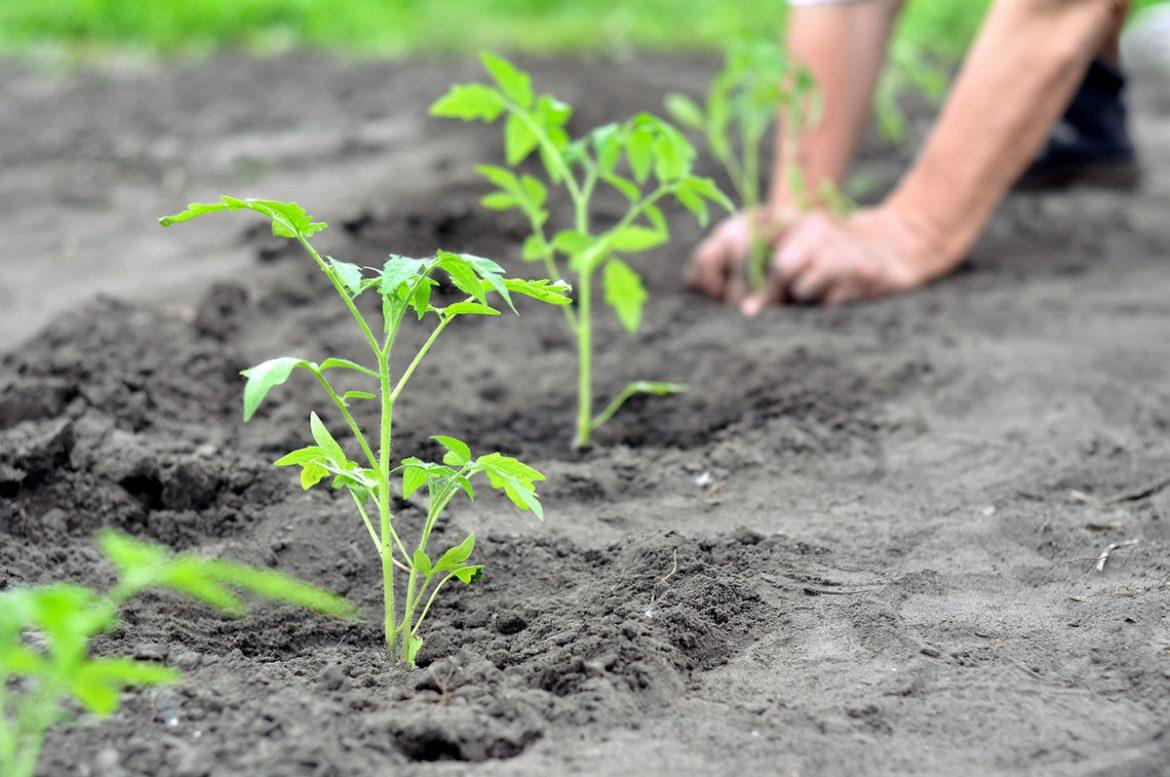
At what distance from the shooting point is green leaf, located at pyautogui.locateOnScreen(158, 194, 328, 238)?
144 cm

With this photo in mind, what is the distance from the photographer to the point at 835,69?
3717 millimetres

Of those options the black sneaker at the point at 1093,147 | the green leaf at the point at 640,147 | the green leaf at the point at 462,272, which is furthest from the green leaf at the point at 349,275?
the black sneaker at the point at 1093,147

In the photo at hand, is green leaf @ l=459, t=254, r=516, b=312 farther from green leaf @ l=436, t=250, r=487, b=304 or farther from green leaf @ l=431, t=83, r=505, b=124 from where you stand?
green leaf @ l=431, t=83, r=505, b=124

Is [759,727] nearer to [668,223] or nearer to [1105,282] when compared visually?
[1105,282]

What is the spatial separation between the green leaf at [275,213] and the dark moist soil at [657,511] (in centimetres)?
60

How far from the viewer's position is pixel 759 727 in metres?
1.56

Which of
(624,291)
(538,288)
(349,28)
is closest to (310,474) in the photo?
(538,288)

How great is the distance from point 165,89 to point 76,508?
3.94 metres

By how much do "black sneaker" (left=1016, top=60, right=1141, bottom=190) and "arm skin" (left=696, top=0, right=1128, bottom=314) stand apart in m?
0.88

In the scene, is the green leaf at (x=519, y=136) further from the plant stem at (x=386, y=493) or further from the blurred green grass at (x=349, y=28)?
the blurred green grass at (x=349, y=28)

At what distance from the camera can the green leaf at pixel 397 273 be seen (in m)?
1.46

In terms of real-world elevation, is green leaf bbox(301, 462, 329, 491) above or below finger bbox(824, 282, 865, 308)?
above

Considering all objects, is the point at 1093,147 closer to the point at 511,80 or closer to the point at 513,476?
the point at 511,80

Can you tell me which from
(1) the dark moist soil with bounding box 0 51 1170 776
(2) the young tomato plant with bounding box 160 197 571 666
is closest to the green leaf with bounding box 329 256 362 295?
(2) the young tomato plant with bounding box 160 197 571 666
